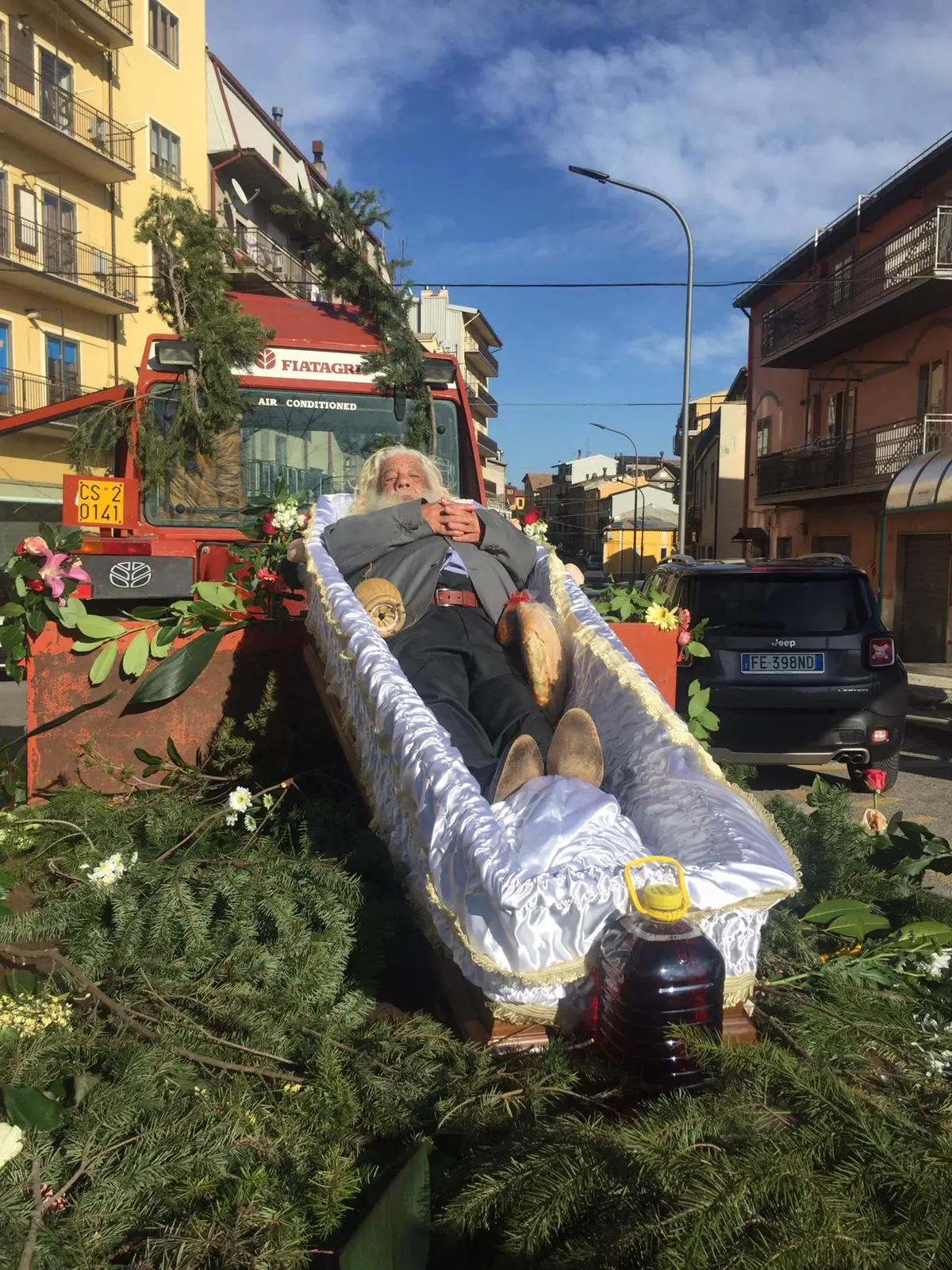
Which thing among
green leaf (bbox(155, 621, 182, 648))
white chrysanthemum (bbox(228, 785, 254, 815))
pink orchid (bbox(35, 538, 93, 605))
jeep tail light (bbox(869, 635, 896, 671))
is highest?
pink orchid (bbox(35, 538, 93, 605))

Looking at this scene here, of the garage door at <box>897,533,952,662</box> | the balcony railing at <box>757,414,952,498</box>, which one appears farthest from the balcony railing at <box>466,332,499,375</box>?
the garage door at <box>897,533,952,662</box>

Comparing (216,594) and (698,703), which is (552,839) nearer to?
(216,594)

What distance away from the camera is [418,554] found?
12.2 feet

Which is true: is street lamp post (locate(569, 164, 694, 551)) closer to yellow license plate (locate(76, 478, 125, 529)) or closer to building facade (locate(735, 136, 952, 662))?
building facade (locate(735, 136, 952, 662))

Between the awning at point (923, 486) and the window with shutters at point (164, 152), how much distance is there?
21.9 metres

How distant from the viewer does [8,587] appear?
11.9 ft

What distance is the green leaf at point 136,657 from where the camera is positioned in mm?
3568

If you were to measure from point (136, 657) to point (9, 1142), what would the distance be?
2.25 m

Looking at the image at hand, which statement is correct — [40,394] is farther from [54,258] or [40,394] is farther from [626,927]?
[626,927]

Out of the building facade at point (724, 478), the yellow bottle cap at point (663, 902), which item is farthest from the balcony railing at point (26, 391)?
the building facade at point (724, 478)

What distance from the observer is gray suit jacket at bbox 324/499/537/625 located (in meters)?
3.68

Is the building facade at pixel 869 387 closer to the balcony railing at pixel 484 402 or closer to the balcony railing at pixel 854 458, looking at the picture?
the balcony railing at pixel 854 458

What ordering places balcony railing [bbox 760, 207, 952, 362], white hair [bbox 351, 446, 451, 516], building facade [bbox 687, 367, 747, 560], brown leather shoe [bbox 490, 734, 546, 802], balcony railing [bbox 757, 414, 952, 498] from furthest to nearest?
building facade [bbox 687, 367, 747, 560]
balcony railing [bbox 757, 414, 952, 498]
balcony railing [bbox 760, 207, 952, 362]
white hair [bbox 351, 446, 451, 516]
brown leather shoe [bbox 490, 734, 546, 802]

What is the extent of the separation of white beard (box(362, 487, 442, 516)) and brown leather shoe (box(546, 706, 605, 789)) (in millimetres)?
1784
